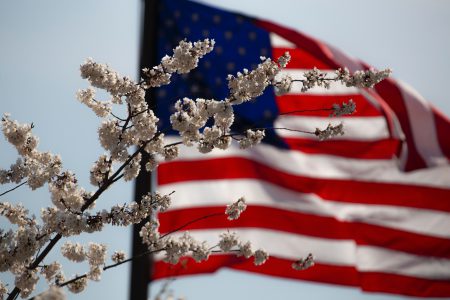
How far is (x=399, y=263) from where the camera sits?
30.3ft

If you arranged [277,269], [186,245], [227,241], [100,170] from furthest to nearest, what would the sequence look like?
[277,269], [227,241], [186,245], [100,170]

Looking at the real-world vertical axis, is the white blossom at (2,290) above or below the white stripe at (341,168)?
below

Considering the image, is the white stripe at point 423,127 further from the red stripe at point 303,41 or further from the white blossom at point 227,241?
the white blossom at point 227,241

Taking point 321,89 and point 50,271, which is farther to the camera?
point 321,89

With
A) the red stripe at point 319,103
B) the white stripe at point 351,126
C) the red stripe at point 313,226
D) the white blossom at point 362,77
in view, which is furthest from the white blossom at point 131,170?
the red stripe at point 319,103

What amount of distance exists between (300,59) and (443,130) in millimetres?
2267

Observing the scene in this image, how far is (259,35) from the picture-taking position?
958 cm

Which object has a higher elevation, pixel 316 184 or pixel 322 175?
pixel 322 175

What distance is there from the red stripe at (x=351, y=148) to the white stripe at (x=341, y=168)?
0.22ft

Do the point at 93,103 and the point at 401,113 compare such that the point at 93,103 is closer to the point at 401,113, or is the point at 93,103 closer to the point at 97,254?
the point at 97,254

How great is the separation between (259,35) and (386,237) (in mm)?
3363

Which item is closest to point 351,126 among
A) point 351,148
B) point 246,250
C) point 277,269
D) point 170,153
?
point 351,148

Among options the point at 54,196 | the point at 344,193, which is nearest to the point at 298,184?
the point at 344,193

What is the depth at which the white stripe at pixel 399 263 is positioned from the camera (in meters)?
9.16
